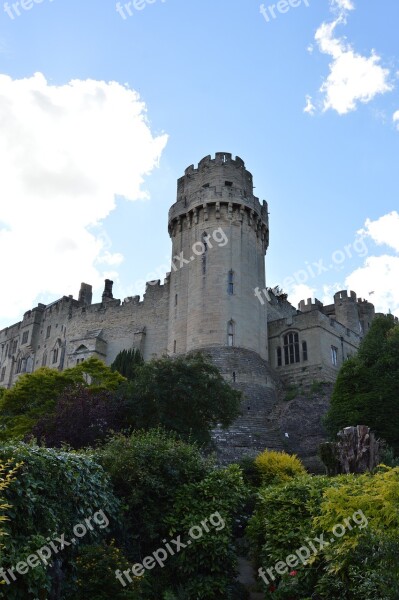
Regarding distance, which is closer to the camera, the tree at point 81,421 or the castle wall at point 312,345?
the tree at point 81,421

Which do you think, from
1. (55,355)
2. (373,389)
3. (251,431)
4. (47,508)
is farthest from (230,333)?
(47,508)

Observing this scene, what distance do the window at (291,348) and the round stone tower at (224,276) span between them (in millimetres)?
2186

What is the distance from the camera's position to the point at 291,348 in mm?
43562

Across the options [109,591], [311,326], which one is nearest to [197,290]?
[311,326]

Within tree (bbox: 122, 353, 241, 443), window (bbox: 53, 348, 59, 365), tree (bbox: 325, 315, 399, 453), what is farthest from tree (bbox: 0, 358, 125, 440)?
window (bbox: 53, 348, 59, 365)

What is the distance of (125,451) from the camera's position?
14.3m

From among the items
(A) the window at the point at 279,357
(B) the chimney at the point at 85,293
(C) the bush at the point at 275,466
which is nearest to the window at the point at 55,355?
(B) the chimney at the point at 85,293

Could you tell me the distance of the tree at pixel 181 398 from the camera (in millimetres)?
24953

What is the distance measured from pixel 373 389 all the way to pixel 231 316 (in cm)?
1150

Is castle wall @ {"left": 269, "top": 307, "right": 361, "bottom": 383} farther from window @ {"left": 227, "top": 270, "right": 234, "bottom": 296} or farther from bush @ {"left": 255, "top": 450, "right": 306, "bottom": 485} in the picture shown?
bush @ {"left": 255, "top": 450, "right": 306, "bottom": 485}

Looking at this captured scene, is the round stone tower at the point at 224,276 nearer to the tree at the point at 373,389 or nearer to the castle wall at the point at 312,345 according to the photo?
the castle wall at the point at 312,345

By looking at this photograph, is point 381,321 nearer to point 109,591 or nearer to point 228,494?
point 228,494

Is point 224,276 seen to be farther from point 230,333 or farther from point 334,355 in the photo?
point 334,355

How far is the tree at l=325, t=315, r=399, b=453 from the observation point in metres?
29.6
